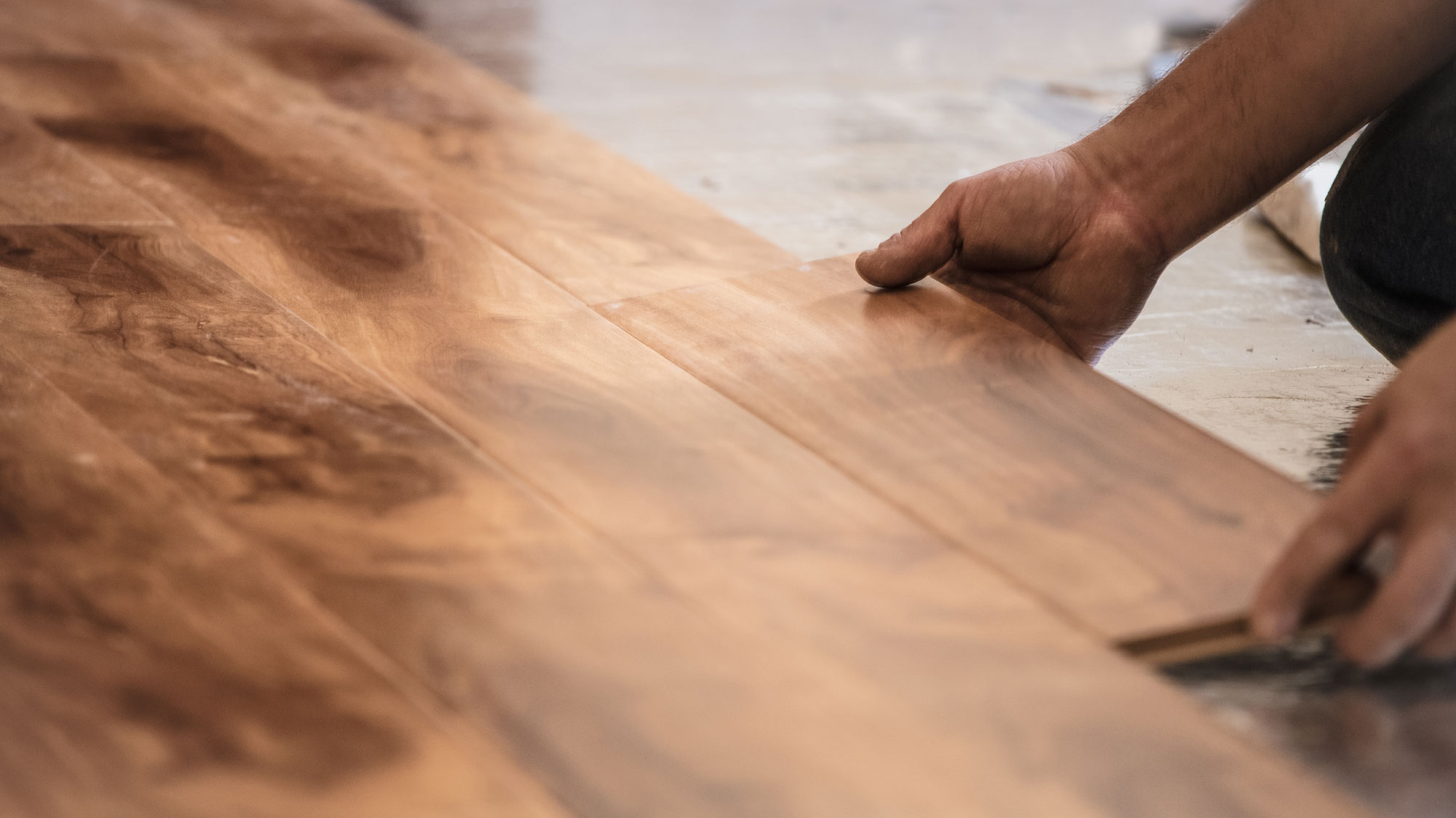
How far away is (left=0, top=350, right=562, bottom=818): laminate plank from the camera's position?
60cm

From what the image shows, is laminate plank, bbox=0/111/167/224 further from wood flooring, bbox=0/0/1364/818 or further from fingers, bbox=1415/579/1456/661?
fingers, bbox=1415/579/1456/661

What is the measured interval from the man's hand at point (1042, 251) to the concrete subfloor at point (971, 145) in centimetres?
10

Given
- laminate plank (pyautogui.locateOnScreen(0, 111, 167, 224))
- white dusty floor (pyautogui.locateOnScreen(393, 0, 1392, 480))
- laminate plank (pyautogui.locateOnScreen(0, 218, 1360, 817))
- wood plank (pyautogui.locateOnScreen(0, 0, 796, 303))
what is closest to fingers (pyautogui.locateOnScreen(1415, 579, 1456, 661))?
laminate plank (pyautogui.locateOnScreen(0, 218, 1360, 817))

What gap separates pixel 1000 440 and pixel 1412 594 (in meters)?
0.29

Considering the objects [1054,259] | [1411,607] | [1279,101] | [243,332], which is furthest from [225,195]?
[1411,607]

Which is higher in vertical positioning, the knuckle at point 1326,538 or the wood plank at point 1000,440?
the knuckle at point 1326,538

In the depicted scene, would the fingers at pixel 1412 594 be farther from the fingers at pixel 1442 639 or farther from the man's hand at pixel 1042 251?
the man's hand at pixel 1042 251

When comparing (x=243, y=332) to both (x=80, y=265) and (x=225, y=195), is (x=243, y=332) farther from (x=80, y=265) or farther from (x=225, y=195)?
(x=225, y=195)

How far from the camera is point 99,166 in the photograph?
1.33m

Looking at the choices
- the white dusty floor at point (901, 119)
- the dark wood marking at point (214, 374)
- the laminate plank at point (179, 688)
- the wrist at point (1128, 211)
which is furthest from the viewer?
the white dusty floor at point (901, 119)

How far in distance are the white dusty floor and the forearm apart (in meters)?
0.19

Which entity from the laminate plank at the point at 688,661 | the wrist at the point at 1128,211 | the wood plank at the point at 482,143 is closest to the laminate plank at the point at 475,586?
the laminate plank at the point at 688,661

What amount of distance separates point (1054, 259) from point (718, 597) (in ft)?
2.08

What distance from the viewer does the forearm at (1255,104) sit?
1.12m
